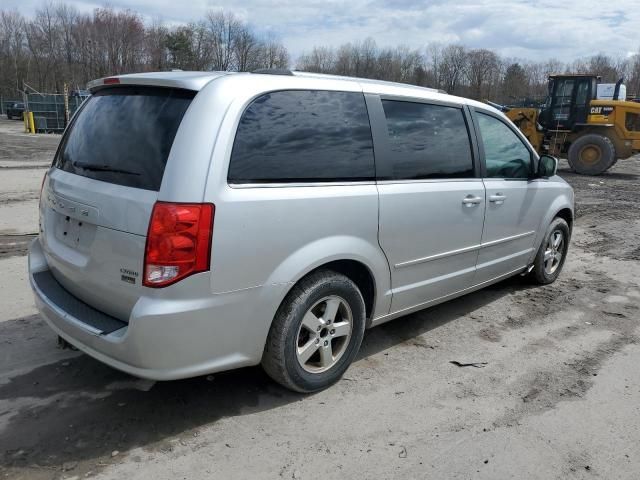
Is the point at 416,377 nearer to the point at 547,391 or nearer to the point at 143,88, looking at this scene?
the point at 547,391

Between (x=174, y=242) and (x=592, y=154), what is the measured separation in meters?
17.1

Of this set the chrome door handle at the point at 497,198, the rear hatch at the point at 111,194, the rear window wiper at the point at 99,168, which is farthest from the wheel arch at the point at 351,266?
the chrome door handle at the point at 497,198

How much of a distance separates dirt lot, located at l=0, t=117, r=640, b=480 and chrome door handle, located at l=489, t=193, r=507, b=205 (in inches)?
41.5

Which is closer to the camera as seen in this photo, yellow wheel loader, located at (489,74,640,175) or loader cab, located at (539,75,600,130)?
yellow wheel loader, located at (489,74,640,175)

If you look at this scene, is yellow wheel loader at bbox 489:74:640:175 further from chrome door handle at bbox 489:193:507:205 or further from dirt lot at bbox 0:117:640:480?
chrome door handle at bbox 489:193:507:205

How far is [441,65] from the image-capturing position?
2982 inches

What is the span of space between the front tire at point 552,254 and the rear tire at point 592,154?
12.4 m

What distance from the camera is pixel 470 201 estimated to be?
404cm

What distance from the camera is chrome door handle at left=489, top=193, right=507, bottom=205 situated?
4289mm

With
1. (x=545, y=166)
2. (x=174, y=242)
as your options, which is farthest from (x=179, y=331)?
(x=545, y=166)

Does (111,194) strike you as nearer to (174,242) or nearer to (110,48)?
(174,242)

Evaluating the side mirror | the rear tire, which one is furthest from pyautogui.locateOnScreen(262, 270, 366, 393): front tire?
the rear tire

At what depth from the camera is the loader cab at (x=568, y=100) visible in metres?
16.7

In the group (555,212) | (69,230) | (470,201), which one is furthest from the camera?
(555,212)
